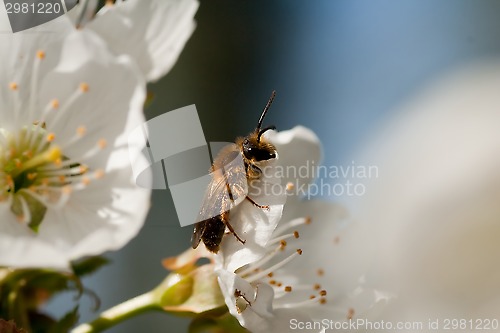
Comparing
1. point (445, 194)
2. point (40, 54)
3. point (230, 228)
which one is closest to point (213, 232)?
point (230, 228)

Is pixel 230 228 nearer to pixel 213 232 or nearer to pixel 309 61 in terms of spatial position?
pixel 213 232

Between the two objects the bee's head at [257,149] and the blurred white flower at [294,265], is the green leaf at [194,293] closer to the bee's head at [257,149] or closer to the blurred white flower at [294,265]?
the blurred white flower at [294,265]

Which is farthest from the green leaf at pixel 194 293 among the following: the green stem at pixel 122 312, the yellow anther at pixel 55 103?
the yellow anther at pixel 55 103

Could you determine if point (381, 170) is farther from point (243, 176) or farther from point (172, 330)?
point (243, 176)

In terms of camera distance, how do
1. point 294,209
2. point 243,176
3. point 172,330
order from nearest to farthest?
point 243,176
point 294,209
point 172,330

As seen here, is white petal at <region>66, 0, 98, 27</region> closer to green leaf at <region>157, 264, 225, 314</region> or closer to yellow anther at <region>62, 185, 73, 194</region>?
yellow anther at <region>62, 185, 73, 194</region>

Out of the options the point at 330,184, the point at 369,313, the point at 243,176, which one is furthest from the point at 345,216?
the point at 243,176
